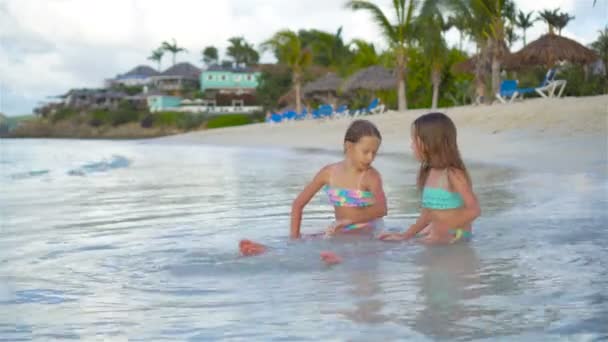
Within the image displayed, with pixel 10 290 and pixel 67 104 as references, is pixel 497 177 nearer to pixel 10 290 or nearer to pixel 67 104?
pixel 10 290

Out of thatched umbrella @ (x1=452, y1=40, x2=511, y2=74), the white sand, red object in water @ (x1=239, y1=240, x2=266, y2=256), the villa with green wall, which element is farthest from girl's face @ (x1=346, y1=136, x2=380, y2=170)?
the villa with green wall

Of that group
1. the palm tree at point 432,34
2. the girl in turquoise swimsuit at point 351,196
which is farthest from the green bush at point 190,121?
the girl in turquoise swimsuit at point 351,196

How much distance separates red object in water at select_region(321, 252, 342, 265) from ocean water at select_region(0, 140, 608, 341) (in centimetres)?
4

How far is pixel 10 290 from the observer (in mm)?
3646

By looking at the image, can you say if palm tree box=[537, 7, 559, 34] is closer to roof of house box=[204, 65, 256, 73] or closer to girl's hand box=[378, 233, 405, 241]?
girl's hand box=[378, 233, 405, 241]

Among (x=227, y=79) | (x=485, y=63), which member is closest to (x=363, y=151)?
(x=485, y=63)

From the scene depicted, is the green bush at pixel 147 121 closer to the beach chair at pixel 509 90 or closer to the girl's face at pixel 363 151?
the beach chair at pixel 509 90

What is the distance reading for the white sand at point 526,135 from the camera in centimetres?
1237

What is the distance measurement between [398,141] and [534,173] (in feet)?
42.8

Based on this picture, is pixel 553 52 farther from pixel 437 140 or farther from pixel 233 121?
pixel 233 121

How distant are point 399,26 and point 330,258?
2983 cm

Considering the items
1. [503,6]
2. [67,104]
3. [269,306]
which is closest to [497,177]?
[269,306]

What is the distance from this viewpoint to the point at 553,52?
28.6m

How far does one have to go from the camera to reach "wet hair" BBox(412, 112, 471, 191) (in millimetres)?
4480
